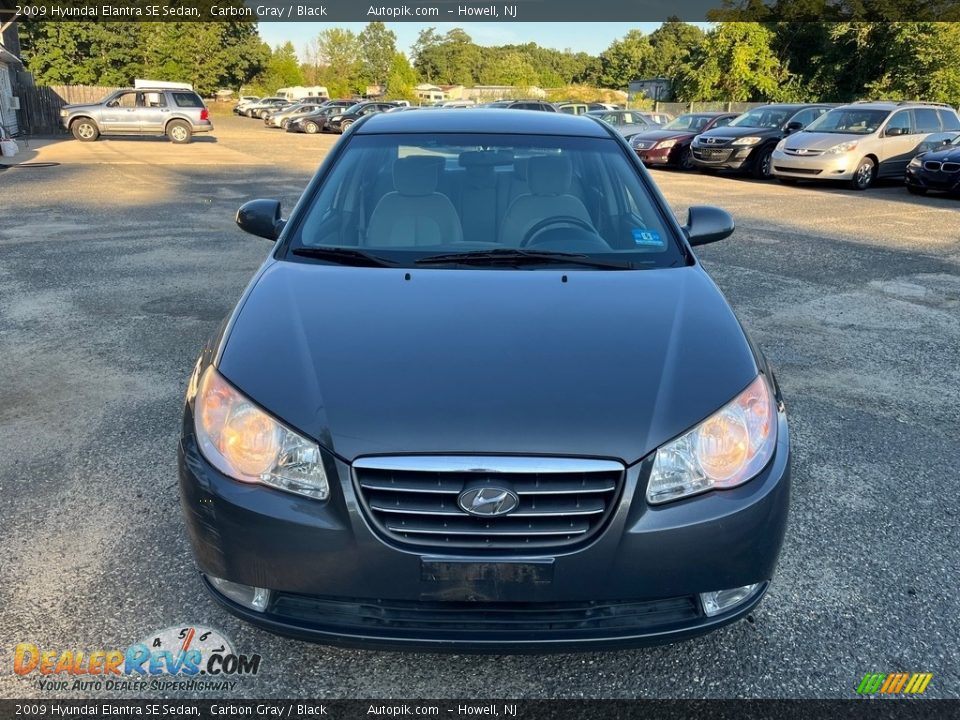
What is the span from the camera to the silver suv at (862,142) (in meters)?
14.8

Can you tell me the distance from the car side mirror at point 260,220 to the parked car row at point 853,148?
13716 millimetres

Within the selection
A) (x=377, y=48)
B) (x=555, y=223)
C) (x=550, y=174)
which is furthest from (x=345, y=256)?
(x=377, y=48)

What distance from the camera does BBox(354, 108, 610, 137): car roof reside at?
3656 mm

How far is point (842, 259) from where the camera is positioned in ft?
27.1

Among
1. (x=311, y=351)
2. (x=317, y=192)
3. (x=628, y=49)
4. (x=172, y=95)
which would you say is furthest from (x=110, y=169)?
(x=628, y=49)

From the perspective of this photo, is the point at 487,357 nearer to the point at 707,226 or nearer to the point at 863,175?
the point at 707,226

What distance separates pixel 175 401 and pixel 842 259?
23.4 feet

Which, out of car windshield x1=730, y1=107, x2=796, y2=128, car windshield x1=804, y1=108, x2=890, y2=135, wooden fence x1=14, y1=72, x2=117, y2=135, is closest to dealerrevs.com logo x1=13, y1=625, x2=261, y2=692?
car windshield x1=804, y1=108, x2=890, y2=135

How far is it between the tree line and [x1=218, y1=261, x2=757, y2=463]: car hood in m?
37.8

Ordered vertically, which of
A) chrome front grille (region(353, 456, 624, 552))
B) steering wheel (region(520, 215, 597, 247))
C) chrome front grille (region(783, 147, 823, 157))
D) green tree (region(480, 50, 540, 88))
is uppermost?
green tree (region(480, 50, 540, 88))

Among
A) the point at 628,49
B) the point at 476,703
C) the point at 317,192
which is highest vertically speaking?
the point at 628,49

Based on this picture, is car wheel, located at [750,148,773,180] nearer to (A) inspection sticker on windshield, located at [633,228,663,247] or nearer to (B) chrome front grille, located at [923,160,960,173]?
(B) chrome front grille, located at [923,160,960,173]

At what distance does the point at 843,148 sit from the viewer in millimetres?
14672

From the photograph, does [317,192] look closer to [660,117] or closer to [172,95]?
[660,117]
